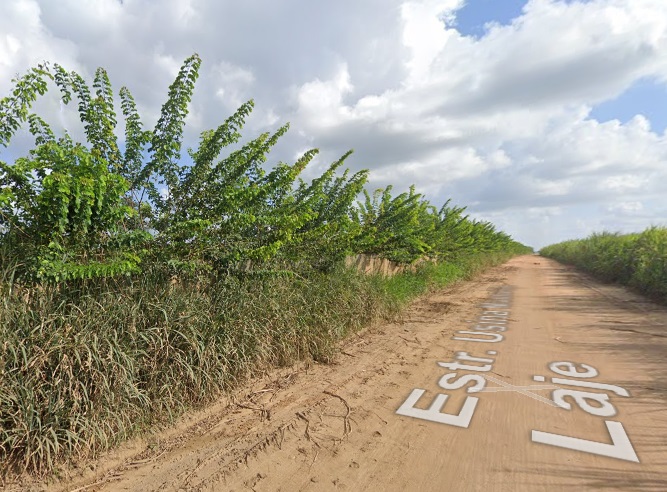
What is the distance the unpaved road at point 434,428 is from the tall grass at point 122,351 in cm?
24

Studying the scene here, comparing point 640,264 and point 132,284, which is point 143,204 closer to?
point 132,284

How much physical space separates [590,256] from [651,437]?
21.4m

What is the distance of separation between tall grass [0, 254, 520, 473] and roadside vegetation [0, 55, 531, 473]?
0.01 metres

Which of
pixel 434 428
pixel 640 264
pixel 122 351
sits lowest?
pixel 434 428

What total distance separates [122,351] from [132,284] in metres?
0.90

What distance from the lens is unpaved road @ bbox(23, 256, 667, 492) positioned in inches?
95.5

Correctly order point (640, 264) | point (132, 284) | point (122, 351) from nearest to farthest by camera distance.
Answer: point (122, 351)
point (132, 284)
point (640, 264)

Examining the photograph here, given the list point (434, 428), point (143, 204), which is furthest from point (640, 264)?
point (143, 204)

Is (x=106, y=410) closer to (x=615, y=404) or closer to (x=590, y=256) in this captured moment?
(x=615, y=404)

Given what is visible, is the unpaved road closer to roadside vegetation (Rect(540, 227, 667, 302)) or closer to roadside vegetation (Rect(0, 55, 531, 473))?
roadside vegetation (Rect(0, 55, 531, 473))

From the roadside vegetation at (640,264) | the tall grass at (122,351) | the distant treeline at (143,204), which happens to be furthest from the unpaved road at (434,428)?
the roadside vegetation at (640,264)

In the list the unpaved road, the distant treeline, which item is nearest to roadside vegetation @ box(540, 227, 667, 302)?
the unpaved road

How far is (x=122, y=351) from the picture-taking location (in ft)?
9.88

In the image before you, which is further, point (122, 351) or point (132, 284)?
point (132, 284)
